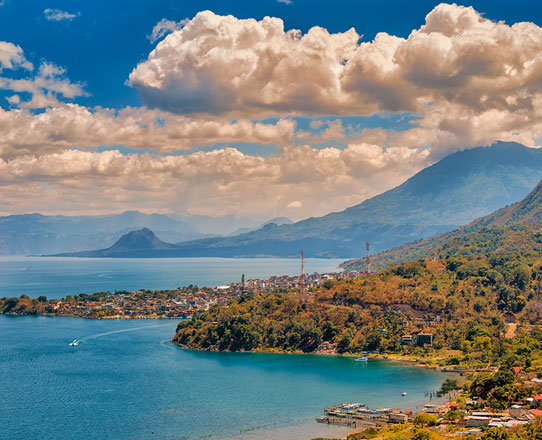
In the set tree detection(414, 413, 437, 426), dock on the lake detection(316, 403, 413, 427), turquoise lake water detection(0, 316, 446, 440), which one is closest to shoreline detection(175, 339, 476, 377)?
turquoise lake water detection(0, 316, 446, 440)

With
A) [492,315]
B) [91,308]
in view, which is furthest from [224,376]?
[91,308]

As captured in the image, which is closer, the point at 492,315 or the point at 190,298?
the point at 492,315

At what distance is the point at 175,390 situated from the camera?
2438 inches

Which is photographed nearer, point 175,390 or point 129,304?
point 175,390

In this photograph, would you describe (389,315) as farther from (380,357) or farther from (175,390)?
(175,390)

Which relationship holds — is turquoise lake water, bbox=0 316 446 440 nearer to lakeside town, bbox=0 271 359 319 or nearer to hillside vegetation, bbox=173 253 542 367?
hillside vegetation, bbox=173 253 542 367

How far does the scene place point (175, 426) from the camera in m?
49.2

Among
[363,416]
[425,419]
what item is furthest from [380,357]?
[425,419]

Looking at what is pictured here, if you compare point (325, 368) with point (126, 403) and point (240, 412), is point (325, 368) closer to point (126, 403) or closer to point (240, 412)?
point (240, 412)

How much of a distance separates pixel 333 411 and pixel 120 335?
56.2 m

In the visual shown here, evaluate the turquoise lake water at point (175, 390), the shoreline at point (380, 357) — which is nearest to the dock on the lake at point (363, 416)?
the turquoise lake water at point (175, 390)

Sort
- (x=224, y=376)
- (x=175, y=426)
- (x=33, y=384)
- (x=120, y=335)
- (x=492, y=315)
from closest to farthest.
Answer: (x=175, y=426)
(x=33, y=384)
(x=224, y=376)
(x=492, y=315)
(x=120, y=335)

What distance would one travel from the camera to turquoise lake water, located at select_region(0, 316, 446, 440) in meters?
49.0

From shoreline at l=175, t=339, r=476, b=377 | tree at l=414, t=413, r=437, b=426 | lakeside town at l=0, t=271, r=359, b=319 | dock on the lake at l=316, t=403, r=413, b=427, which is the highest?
lakeside town at l=0, t=271, r=359, b=319
